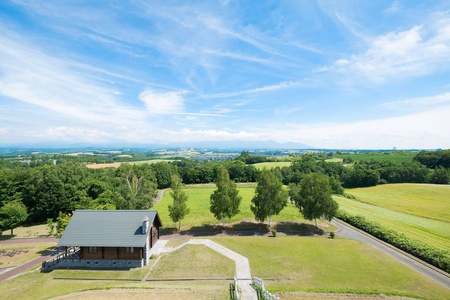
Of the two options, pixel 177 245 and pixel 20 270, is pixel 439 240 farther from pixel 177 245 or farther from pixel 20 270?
pixel 20 270

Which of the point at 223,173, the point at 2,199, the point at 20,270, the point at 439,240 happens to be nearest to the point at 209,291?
the point at 223,173

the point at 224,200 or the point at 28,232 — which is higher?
the point at 224,200

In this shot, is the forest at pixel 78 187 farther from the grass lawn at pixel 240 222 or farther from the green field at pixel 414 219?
the green field at pixel 414 219

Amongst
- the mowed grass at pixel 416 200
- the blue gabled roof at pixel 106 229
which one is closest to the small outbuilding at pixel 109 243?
the blue gabled roof at pixel 106 229

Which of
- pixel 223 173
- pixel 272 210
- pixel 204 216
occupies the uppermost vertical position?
pixel 223 173

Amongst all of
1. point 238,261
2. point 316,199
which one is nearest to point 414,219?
point 316,199

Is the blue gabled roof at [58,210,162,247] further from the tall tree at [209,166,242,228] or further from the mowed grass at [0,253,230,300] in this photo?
the tall tree at [209,166,242,228]

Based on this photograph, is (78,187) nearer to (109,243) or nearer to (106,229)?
(106,229)
